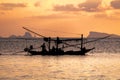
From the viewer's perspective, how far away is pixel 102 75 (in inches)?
1842

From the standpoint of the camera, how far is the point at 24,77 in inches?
1745

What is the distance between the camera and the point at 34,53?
83.2 m

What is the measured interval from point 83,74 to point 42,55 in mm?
34595

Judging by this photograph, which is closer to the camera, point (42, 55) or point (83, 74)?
point (83, 74)

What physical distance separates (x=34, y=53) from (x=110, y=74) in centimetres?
3715

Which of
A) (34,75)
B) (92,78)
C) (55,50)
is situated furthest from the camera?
(55,50)

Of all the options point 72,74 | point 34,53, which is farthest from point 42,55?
point 72,74

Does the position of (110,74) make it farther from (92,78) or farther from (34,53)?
(34,53)

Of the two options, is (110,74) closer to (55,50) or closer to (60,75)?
(60,75)

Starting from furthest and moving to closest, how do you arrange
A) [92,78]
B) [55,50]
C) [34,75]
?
1. [55,50]
2. [34,75]
3. [92,78]

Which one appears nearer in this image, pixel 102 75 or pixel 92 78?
pixel 92 78

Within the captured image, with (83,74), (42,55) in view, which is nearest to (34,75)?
(83,74)

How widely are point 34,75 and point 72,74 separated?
4.17 m

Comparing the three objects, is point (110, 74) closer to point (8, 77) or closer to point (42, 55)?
point (8, 77)
